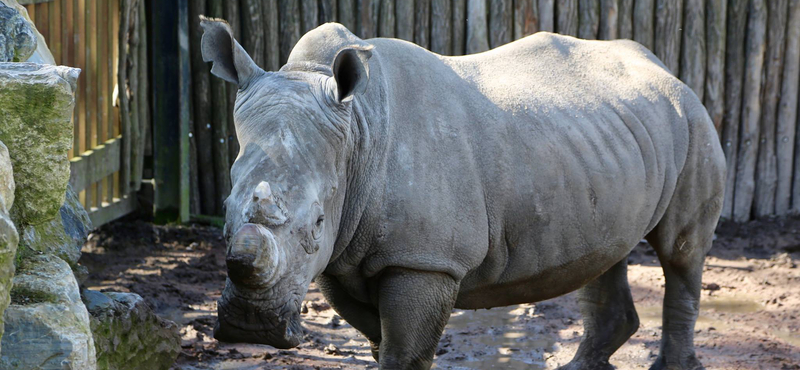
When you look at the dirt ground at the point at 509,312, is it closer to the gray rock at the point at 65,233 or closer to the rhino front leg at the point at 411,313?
the gray rock at the point at 65,233

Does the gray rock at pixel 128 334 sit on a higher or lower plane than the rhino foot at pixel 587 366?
higher

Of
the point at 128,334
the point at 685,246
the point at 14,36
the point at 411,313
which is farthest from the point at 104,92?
the point at 685,246

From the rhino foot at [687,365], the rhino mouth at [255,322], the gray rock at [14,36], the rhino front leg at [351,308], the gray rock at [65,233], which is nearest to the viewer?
the rhino mouth at [255,322]

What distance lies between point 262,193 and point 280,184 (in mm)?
152

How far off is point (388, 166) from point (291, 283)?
2.86 feet

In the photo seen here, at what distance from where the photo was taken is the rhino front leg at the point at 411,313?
385cm

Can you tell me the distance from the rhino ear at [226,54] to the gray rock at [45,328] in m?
1.11

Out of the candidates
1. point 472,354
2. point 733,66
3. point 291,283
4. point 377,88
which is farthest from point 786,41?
point 291,283

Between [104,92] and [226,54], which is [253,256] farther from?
[104,92]

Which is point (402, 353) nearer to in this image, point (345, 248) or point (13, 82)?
point (345, 248)

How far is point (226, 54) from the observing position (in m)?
3.68

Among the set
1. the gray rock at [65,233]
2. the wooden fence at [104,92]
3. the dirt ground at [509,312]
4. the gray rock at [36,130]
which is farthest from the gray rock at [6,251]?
the wooden fence at [104,92]

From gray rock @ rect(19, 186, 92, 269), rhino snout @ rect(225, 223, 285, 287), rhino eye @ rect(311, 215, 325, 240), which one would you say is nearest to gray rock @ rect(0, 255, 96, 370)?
rhino snout @ rect(225, 223, 285, 287)

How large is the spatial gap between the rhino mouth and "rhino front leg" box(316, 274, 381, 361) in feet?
3.63
